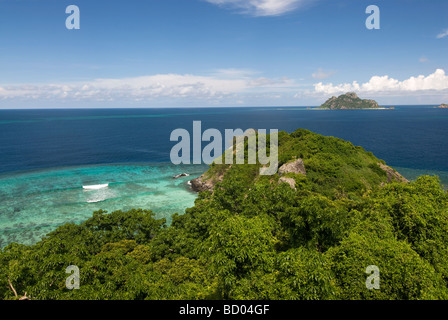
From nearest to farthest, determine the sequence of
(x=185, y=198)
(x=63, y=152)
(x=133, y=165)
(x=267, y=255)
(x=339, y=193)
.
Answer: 1. (x=267, y=255)
2. (x=339, y=193)
3. (x=185, y=198)
4. (x=133, y=165)
5. (x=63, y=152)

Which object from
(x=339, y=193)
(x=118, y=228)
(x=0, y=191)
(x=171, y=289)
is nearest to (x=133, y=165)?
(x=0, y=191)

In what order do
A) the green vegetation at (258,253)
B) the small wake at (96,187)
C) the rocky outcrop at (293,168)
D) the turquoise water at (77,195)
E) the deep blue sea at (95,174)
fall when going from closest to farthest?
the green vegetation at (258,253) < the turquoise water at (77,195) < the deep blue sea at (95,174) < the rocky outcrop at (293,168) < the small wake at (96,187)

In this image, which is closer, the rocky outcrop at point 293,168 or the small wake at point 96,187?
the rocky outcrop at point 293,168

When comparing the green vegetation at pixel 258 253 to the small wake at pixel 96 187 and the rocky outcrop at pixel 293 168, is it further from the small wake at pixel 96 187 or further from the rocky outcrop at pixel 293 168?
the small wake at pixel 96 187

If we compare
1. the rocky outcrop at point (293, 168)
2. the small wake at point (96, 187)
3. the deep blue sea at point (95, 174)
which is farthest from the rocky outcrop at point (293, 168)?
the small wake at point (96, 187)

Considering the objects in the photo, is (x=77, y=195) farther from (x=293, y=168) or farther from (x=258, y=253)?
(x=258, y=253)

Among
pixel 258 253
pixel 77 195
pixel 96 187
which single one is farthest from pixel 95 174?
pixel 258 253

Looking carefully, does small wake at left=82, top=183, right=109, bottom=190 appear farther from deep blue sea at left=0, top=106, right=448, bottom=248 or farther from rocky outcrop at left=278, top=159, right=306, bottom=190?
rocky outcrop at left=278, top=159, right=306, bottom=190

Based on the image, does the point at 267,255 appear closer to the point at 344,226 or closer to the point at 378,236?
the point at 344,226
